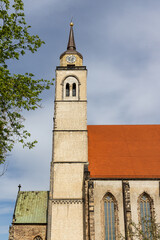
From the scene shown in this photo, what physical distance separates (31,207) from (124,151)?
32.5 feet

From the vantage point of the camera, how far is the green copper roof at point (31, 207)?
22.8 meters

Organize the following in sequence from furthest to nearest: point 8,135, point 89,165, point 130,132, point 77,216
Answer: point 130,132 < point 89,165 < point 77,216 < point 8,135

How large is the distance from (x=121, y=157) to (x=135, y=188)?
3.26 meters

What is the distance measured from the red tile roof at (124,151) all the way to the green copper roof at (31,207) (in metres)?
5.89

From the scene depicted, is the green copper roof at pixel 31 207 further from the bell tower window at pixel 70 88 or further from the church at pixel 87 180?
the bell tower window at pixel 70 88

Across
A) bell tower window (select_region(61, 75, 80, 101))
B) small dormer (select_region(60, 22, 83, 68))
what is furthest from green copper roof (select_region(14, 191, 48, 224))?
small dormer (select_region(60, 22, 83, 68))

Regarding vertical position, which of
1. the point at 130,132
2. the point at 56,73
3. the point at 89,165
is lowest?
the point at 89,165

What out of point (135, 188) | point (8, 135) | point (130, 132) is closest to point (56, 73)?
point (130, 132)

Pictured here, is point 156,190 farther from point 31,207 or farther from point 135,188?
point 31,207

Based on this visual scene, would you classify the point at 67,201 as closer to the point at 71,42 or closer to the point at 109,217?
the point at 109,217

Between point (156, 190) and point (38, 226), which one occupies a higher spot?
point (156, 190)

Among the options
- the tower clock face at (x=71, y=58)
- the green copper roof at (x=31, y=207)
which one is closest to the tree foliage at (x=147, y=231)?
the green copper roof at (x=31, y=207)

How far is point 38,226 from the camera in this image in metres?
22.4

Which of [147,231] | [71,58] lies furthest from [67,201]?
[71,58]
